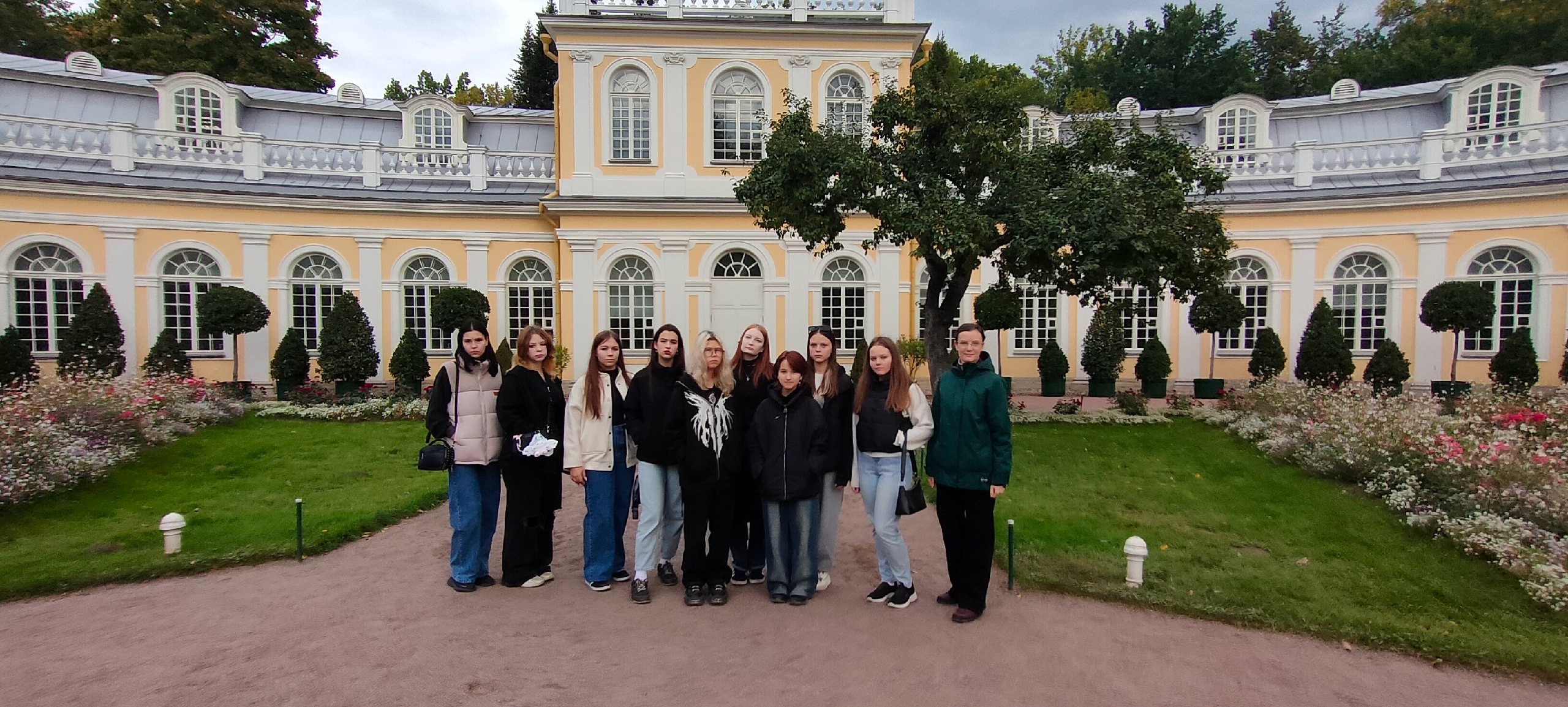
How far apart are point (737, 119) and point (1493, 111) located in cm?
1689

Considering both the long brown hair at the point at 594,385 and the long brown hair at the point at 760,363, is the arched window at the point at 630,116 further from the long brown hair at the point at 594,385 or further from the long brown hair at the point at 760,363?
the long brown hair at the point at 760,363

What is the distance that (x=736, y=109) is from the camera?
17.3 metres

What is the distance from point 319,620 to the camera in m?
4.79

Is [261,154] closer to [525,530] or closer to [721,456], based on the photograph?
[525,530]

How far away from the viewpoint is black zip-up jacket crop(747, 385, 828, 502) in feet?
16.1

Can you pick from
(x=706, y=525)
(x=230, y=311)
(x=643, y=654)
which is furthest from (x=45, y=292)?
(x=643, y=654)

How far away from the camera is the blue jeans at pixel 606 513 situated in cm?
527

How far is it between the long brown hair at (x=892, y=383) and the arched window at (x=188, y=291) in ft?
55.8

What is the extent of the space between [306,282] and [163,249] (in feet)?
8.70

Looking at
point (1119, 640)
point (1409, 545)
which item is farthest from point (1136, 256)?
point (1119, 640)

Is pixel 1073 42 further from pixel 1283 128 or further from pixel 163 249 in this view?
pixel 163 249

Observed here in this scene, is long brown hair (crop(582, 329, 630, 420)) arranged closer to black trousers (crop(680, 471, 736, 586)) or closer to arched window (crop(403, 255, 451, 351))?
black trousers (crop(680, 471, 736, 586))

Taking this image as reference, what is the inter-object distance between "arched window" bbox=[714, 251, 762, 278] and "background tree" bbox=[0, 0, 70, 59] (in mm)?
24392

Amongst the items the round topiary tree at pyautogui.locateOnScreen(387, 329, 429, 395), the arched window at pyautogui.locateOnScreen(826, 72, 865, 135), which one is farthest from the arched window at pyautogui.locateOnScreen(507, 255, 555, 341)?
the arched window at pyautogui.locateOnScreen(826, 72, 865, 135)
